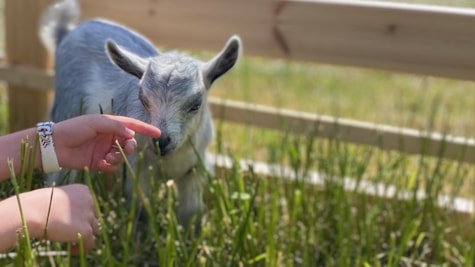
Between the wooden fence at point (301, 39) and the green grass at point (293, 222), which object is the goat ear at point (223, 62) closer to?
the green grass at point (293, 222)

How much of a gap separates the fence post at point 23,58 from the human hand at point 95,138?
173cm

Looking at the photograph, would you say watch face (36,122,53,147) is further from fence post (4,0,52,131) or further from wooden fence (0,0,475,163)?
fence post (4,0,52,131)

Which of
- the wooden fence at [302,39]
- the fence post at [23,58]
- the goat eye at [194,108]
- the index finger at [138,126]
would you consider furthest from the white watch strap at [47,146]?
the fence post at [23,58]

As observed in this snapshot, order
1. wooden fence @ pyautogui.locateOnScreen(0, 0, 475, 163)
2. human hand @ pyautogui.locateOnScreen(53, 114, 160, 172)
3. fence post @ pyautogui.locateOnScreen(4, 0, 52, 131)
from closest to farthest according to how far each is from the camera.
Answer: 1. human hand @ pyautogui.locateOnScreen(53, 114, 160, 172)
2. wooden fence @ pyautogui.locateOnScreen(0, 0, 475, 163)
3. fence post @ pyautogui.locateOnScreen(4, 0, 52, 131)

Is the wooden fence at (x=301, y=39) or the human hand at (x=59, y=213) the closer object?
the human hand at (x=59, y=213)

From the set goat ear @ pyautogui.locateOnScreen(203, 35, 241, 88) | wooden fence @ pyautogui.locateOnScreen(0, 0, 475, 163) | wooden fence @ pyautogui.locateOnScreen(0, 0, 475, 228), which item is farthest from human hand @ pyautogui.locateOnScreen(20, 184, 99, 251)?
wooden fence @ pyautogui.locateOnScreen(0, 0, 475, 163)

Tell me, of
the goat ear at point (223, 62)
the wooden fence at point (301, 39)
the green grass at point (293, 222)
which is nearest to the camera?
the goat ear at point (223, 62)

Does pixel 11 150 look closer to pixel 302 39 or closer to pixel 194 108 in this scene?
pixel 194 108

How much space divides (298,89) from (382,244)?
226 cm

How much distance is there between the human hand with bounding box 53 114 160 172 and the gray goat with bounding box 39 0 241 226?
0.26ft

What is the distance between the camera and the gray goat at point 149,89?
1.61m

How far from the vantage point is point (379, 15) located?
256 centimetres

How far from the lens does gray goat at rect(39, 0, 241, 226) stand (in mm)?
1607

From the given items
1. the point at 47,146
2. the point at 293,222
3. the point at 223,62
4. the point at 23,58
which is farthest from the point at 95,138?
the point at 23,58
